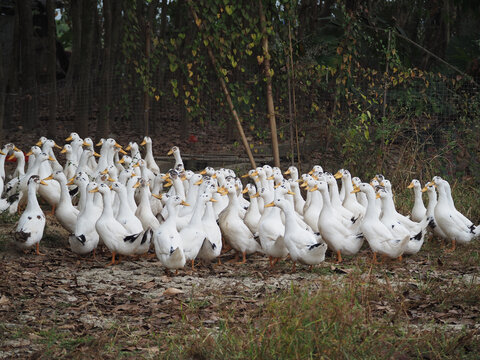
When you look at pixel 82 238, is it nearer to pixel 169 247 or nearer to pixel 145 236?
pixel 145 236

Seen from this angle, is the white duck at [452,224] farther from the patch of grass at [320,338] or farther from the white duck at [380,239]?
the patch of grass at [320,338]

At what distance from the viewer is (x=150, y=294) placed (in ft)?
20.4

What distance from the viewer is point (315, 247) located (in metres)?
6.79

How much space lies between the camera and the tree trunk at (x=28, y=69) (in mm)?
14344

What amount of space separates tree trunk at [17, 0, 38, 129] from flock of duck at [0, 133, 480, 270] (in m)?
6.24

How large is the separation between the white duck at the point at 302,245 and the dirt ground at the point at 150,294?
170 millimetres

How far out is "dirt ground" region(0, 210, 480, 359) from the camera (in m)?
4.94

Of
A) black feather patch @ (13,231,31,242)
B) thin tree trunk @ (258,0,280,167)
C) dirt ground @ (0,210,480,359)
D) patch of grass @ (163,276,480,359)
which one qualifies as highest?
thin tree trunk @ (258,0,280,167)

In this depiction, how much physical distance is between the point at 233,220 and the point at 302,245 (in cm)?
115

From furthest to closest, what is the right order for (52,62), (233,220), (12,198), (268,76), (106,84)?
(52,62) < (106,84) < (268,76) < (12,198) < (233,220)

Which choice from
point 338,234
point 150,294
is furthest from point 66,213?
point 338,234

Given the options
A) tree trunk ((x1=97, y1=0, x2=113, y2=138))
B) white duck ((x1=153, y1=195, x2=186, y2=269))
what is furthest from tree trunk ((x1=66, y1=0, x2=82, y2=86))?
white duck ((x1=153, y1=195, x2=186, y2=269))

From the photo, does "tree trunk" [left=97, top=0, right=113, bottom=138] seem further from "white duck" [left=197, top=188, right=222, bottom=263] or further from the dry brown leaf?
the dry brown leaf

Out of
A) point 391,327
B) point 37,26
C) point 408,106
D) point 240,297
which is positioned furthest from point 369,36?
point 37,26
